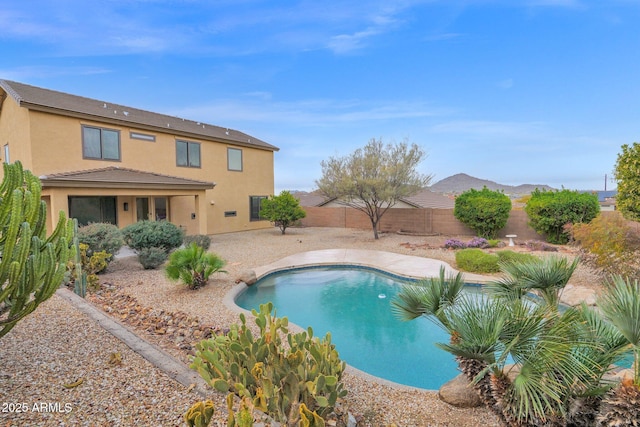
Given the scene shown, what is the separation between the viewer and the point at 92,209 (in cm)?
1625

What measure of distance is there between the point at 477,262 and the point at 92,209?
56.7 ft

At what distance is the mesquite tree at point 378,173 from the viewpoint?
17.6 m

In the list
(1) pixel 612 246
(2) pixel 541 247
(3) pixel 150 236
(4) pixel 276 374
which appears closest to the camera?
(4) pixel 276 374

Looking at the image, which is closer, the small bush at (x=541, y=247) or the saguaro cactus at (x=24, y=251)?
the saguaro cactus at (x=24, y=251)

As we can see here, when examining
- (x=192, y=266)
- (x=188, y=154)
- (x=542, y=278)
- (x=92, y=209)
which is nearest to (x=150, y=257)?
(x=192, y=266)

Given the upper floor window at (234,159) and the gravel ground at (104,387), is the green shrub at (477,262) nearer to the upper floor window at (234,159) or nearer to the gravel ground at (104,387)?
the gravel ground at (104,387)

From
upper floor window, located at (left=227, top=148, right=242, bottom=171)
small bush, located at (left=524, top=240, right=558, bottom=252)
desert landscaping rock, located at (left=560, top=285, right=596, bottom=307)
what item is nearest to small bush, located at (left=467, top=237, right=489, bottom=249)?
small bush, located at (left=524, top=240, right=558, bottom=252)

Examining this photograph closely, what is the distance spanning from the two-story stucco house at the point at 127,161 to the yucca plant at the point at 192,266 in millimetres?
7109

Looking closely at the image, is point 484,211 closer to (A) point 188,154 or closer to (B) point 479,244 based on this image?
(B) point 479,244

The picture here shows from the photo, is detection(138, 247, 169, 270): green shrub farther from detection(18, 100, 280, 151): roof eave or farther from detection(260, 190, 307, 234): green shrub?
detection(260, 190, 307, 234): green shrub

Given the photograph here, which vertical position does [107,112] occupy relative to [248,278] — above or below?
above

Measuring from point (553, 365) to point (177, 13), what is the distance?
49.0 feet

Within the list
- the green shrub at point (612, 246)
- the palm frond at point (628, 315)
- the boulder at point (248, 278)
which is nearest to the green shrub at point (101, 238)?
the boulder at point (248, 278)

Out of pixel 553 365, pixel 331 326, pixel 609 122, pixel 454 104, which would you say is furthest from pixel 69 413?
pixel 609 122
